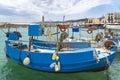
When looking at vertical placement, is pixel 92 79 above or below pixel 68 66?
below

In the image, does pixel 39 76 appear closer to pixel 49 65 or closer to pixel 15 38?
pixel 49 65

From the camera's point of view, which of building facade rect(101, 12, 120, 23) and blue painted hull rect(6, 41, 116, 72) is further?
building facade rect(101, 12, 120, 23)

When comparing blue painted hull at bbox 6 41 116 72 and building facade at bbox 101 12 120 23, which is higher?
building facade at bbox 101 12 120 23

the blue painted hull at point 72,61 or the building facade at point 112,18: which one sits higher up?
the building facade at point 112,18

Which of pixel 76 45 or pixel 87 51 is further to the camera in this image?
pixel 76 45

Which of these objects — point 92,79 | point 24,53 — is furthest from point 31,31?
point 92,79

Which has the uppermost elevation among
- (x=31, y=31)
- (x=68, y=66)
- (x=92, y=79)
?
(x=31, y=31)

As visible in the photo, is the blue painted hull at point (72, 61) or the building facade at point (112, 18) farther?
the building facade at point (112, 18)

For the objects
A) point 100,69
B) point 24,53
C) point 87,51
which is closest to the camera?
point 87,51

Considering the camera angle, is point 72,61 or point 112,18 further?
point 112,18

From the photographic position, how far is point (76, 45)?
1938cm

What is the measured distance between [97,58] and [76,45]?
247 inches

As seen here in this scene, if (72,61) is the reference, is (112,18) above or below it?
above

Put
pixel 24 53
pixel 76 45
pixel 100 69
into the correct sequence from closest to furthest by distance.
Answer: pixel 100 69
pixel 24 53
pixel 76 45
